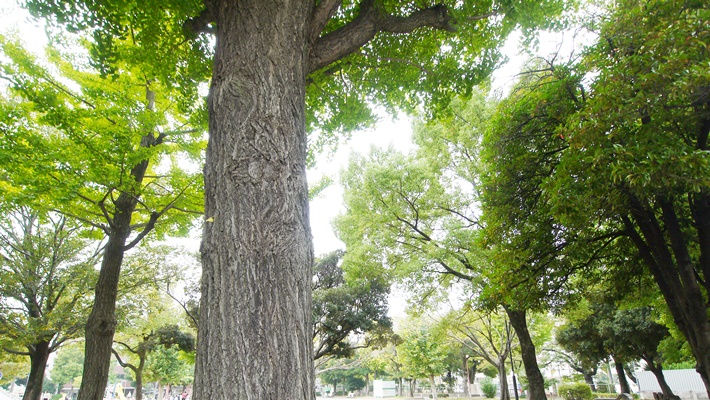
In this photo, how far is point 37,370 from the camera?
12195 mm

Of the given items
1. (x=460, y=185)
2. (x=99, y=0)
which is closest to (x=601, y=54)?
(x=99, y=0)

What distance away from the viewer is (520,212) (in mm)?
7305

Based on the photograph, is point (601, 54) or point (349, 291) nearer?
point (601, 54)

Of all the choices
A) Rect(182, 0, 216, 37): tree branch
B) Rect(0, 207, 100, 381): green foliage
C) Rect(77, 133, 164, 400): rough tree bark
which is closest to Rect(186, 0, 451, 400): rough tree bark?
Rect(182, 0, 216, 37): tree branch

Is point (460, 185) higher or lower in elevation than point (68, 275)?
higher

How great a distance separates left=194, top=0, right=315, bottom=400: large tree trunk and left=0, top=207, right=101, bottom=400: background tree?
12301 millimetres

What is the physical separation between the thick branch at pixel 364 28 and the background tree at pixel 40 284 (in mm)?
12132

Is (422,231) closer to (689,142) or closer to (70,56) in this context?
(689,142)

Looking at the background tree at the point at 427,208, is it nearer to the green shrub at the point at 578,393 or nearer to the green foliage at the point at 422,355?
the green shrub at the point at 578,393

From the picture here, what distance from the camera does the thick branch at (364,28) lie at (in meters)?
3.19

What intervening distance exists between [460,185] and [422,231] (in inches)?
80.7

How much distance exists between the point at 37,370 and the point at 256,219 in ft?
50.0

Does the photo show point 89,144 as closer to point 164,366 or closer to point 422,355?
point 164,366

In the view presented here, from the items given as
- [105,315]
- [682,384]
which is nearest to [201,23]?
[105,315]
